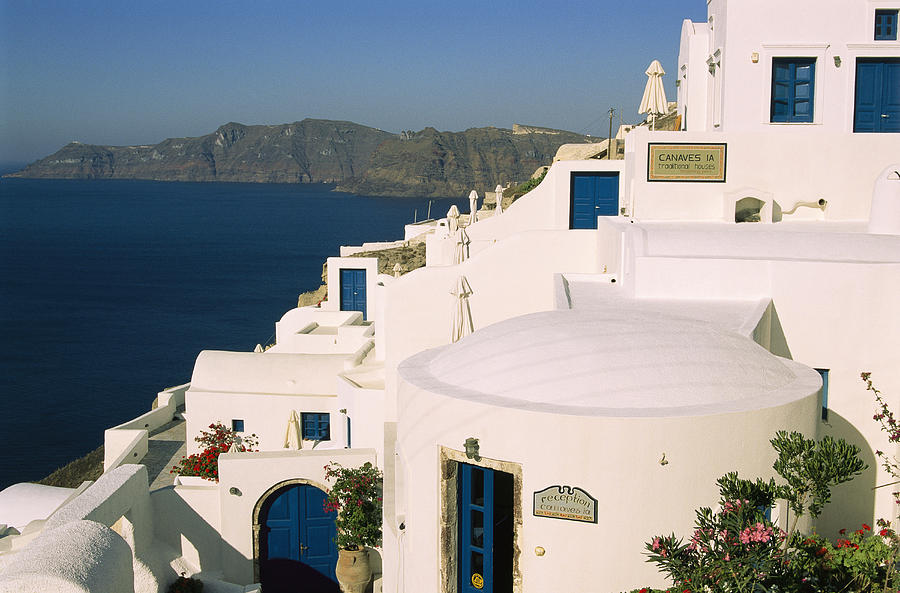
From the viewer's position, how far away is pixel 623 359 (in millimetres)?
8898

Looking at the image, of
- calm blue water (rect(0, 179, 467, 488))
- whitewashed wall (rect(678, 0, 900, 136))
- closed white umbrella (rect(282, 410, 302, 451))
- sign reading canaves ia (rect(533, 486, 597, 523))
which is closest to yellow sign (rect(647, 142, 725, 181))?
whitewashed wall (rect(678, 0, 900, 136))

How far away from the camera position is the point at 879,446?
12.6 meters

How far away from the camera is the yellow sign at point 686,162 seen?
19.7m

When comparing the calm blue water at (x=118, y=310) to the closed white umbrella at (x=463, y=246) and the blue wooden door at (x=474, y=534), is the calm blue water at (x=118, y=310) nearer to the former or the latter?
the closed white umbrella at (x=463, y=246)

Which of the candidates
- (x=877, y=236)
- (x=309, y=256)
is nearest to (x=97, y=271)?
(x=309, y=256)

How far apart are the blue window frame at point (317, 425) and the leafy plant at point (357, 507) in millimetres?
5705

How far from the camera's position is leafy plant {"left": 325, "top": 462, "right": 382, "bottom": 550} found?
1538 cm

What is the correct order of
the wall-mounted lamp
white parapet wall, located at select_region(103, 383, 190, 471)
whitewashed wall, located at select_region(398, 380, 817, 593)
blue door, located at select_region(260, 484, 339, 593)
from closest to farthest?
whitewashed wall, located at select_region(398, 380, 817, 593)
the wall-mounted lamp
blue door, located at select_region(260, 484, 339, 593)
white parapet wall, located at select_region(103, 383, 190, 471)

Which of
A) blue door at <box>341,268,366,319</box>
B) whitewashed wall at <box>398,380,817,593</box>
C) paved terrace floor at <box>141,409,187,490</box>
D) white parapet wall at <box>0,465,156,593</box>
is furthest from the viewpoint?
blue door at <box>341,268,366,319</box>

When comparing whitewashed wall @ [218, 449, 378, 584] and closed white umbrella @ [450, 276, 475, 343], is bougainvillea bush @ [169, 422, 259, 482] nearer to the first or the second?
whitewashed wall @ [218, 449, 378, 584]

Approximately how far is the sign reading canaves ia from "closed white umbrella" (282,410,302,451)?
13309 millimetres

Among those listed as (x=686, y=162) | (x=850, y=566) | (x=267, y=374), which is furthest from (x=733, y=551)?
(x=267, y=374)

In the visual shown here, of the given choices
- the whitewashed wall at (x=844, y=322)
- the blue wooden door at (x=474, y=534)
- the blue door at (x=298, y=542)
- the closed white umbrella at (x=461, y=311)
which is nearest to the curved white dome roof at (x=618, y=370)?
the blue wooden door at (x=474, y=534)

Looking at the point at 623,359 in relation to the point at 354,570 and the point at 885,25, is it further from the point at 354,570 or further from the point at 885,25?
the point at 885,25
